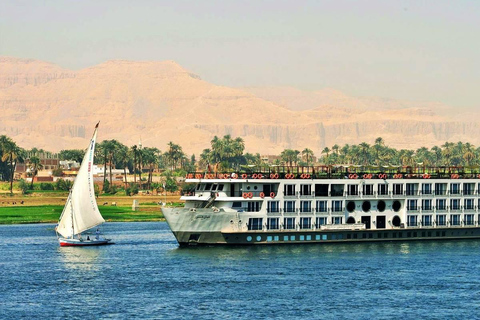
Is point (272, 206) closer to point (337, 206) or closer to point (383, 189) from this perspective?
point (337, 206)

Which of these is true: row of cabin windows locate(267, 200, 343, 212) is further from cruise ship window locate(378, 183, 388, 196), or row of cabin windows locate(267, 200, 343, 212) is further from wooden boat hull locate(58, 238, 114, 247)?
wooden boat hull locate(58, 238, 114, 247)

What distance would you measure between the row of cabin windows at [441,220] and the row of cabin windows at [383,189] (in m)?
2.23

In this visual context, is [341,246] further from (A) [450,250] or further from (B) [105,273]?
(B) [105,273]

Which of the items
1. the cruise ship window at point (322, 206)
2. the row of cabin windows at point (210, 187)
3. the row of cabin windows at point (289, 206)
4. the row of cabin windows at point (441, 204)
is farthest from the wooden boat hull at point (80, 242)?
the row of cabin windows at point (441, 204)

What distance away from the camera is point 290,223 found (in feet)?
269

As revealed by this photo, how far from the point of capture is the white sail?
89188 millimetres

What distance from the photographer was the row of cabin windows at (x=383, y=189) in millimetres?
82625

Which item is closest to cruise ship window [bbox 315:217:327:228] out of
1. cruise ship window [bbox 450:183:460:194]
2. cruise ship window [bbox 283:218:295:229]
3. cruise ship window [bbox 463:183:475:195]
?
cruise ship window [bbox 283:218:295:229]

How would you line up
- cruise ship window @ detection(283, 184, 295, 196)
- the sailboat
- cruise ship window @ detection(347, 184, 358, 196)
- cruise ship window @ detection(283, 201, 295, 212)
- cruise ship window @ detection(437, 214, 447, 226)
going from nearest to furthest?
cruise ship window @ detection(283, 201, 295, 212)
cruise ship window @ detection(283, 184, 295, 196)
cruise ship window @ detection(347, 184, 358, 196)
cruise ship window @ detection(437, 214, 447, 226)
the sailboat

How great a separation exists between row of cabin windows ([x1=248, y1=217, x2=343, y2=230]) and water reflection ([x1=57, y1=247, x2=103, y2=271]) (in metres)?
13.9

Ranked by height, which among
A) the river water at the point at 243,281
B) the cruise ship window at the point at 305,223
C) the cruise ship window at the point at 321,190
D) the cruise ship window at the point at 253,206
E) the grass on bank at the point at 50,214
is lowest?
the river water at the point at 243,281

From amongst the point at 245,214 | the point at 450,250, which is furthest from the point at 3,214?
the point at 450,250

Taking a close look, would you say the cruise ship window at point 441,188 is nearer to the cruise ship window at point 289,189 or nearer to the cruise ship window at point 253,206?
the cruise ship window at point 289,189

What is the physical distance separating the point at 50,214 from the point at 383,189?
6117 cm
